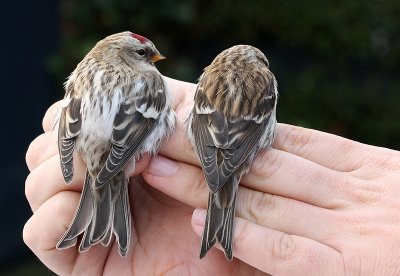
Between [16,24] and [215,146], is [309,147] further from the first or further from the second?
[16,24]

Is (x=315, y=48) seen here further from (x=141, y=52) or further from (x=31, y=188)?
(x=31, y=188)

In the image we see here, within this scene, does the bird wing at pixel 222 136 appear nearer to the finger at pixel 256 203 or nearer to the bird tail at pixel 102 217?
the finger at pixel 256 203

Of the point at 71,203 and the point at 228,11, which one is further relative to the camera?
the point at 228,11

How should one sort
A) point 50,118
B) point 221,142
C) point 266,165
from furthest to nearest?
point 50,118 → point 221,142 → point 266,165

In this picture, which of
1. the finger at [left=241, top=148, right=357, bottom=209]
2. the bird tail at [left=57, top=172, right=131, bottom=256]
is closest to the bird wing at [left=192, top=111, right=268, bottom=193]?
the finger at [left=241, top=148, right=357, bottom=209]


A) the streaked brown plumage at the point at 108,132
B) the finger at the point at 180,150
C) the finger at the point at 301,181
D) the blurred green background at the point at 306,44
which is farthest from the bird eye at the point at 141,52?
the blurred green background at the point at 306,44

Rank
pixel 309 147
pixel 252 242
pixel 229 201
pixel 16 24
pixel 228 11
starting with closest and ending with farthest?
pixel 252 242
pixel 229 201
pixel 309 147
pixel 16 24
pixel 228 11

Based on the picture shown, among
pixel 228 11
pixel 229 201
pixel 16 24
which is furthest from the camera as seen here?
pixel 228 11

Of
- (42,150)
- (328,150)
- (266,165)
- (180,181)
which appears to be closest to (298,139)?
(328,150)

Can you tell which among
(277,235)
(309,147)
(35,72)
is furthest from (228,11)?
(277,235)
